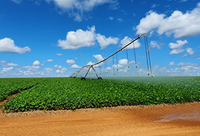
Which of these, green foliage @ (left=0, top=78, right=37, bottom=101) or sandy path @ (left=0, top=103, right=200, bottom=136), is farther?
green foliage @ (left=0, top=78, right=37, bottom=101)

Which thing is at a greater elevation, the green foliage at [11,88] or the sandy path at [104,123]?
the green foliage at [11,88]

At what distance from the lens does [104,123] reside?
7.34 meters

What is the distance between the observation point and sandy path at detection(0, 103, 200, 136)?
6.34 m

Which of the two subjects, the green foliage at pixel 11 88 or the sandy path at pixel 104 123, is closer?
the sandy path at pixel 104 123

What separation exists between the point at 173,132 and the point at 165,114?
10.3 feet

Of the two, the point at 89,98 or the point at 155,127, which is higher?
the point at 89,98

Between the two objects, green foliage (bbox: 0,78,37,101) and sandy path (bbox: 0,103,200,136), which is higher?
green foliage (bbox: 0,78,37,101)

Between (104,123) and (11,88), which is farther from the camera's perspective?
(11,88)

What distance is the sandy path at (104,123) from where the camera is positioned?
20.8 ft

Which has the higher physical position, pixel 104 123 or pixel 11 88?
pixel 11 88

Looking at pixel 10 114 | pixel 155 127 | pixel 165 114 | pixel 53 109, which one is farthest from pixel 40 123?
pixel 165 114

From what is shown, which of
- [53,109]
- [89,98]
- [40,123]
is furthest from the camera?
[89,98]

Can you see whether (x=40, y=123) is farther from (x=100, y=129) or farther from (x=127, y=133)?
(x=127, y=133)

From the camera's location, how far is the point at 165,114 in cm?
922
